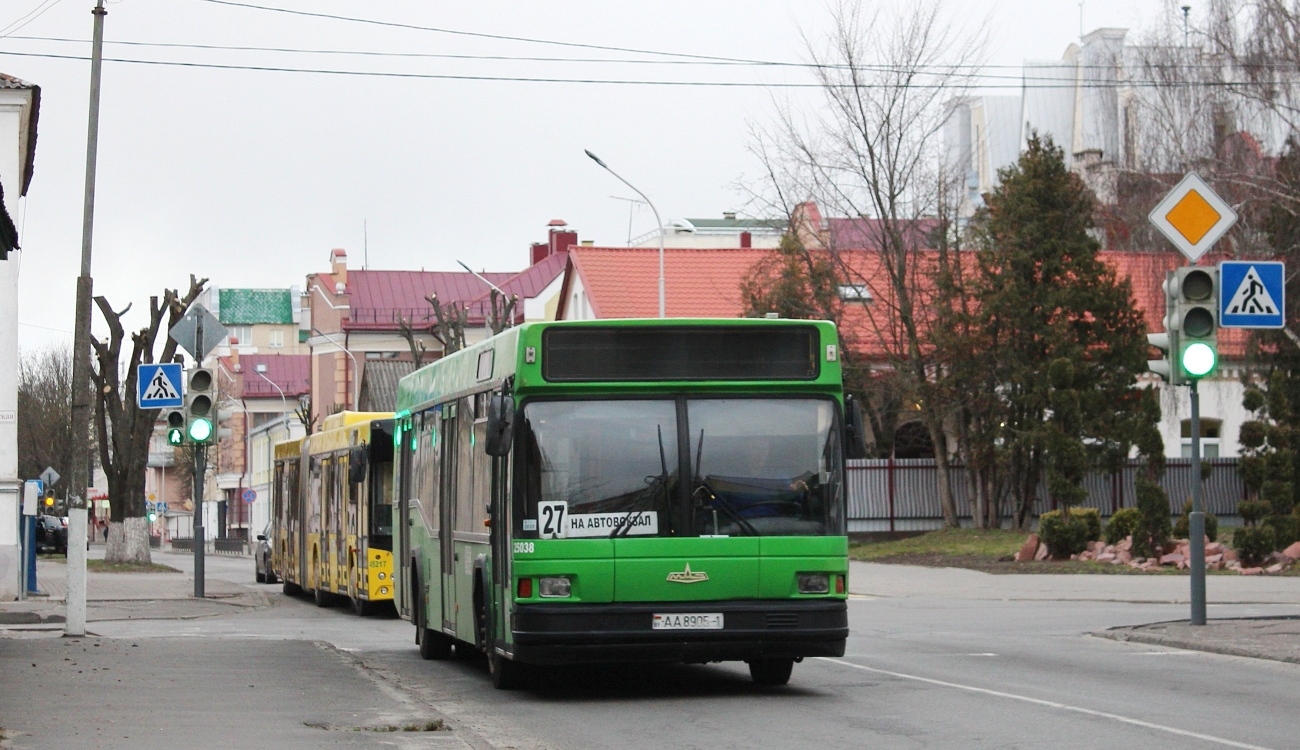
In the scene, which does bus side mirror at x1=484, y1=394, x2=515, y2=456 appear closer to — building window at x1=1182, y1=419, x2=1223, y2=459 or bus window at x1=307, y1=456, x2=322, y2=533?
bus window at x1=307, y1=456, x2=322, y2=533

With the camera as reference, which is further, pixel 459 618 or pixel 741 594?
pixel 459 618

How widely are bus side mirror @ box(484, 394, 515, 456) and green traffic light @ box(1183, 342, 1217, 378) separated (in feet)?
26.6

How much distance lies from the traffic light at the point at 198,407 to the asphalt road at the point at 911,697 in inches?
199

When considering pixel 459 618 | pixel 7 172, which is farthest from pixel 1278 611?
pixel 7 172

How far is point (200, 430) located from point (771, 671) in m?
13.7

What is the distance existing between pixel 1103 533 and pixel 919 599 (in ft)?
37.2

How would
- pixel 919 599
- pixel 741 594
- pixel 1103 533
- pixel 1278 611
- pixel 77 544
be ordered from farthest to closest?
pixel 1103 533
pixel 919 599
pixel 1278 611
pixel 77 544
pixel 741 594

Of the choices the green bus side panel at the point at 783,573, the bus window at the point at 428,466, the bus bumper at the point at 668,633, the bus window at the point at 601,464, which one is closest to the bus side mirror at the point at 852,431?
the green bus side panel at the point at 783,573

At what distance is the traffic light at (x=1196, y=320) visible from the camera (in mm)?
18500

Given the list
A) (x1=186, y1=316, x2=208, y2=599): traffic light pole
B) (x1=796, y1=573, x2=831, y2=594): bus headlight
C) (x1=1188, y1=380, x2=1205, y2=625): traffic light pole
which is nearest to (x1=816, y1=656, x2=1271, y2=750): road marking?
(x1=796, y1=573, x2=831, y2=594): bus headlight

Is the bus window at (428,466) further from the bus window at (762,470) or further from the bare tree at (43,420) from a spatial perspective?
the bare tree at (43,420)

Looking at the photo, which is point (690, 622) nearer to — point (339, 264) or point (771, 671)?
point (771, 671)

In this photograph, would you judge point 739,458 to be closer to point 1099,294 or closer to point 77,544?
point 77,544

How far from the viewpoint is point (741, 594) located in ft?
42.9
